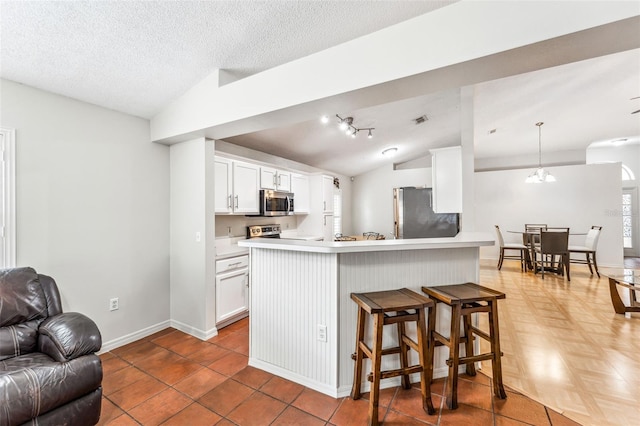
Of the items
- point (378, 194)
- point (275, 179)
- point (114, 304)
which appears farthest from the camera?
point (378, 194)

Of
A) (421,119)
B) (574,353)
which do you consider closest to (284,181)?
(421,119)

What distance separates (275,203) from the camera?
152 inches

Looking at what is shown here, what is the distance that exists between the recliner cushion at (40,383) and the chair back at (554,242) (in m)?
6.43

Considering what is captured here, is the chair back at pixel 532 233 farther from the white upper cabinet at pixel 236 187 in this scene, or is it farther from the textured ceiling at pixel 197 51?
the white upper cabinet at pixel 236 187

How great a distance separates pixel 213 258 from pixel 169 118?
1511mm

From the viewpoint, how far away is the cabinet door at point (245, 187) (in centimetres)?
329

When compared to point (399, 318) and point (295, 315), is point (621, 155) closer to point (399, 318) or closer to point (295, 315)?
point (399, 318)

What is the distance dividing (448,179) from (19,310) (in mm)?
4157

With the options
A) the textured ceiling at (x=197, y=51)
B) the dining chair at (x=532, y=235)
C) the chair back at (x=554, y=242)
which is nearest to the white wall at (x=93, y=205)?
the textured ceiling at (x=197, y=51)

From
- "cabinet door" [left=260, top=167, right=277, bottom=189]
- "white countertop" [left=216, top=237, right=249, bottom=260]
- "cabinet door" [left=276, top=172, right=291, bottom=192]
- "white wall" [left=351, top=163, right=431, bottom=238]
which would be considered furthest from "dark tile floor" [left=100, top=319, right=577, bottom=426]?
"white wall" [left=351, top=163, right=431, bottom=238]

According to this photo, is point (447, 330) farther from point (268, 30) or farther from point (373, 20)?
point (268, 30)

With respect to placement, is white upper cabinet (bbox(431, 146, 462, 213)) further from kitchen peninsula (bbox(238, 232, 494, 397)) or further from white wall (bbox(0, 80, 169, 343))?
white wall (bbox(0, 80, 169, 343))

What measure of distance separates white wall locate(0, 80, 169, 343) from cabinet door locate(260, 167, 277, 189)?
113 centimetres

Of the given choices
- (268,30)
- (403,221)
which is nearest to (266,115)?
(268,30)
